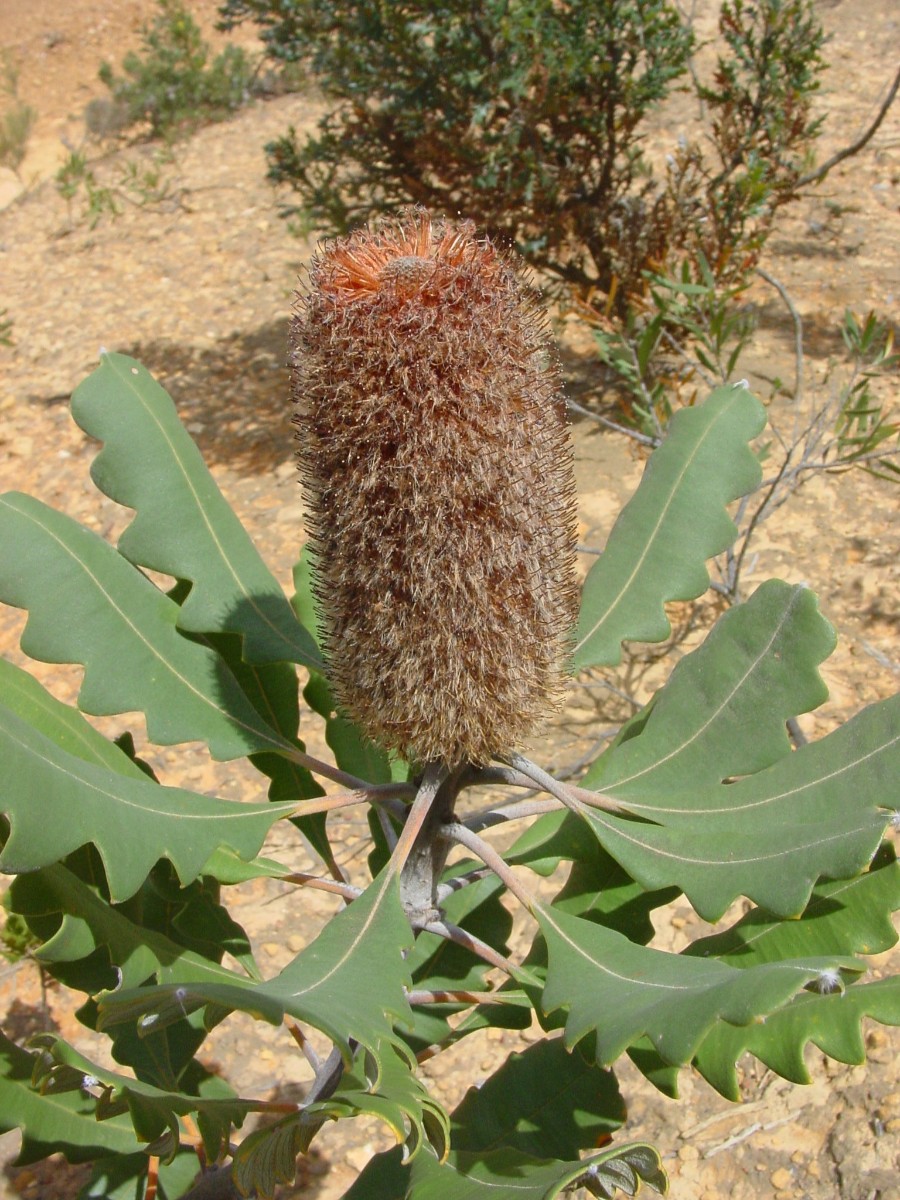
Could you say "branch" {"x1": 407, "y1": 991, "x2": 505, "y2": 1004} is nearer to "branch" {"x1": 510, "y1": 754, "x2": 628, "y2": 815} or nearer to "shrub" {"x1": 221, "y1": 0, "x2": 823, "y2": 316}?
"branch" {"x1": 510, "y1": 754, "x2": 628, "y2": 815}

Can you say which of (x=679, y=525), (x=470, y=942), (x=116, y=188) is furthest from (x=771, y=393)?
(x=116, y=188)

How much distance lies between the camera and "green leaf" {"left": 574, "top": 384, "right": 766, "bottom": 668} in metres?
1.84

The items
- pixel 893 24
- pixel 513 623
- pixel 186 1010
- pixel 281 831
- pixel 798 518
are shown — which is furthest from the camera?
pixel 893 24

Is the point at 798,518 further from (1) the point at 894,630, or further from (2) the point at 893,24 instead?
(2) the point at 893,24

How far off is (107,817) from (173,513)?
2.20 feet

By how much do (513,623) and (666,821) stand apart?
0.39m

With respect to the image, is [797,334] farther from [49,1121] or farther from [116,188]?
[116,188]

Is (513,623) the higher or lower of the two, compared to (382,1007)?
higher

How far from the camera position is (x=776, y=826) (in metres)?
1.48

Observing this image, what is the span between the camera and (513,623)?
1.50 metres

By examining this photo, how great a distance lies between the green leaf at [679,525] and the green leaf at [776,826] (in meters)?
0.33

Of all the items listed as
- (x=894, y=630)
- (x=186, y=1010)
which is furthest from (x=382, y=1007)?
(x=894, y=630)

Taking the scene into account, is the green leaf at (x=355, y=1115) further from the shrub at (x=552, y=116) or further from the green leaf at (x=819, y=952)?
the shrub at (x=552, y=116)

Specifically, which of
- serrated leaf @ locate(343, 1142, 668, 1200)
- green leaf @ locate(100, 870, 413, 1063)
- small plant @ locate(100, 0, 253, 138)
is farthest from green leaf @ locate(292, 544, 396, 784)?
small plant @ locate(100, 0, 253, 138)
